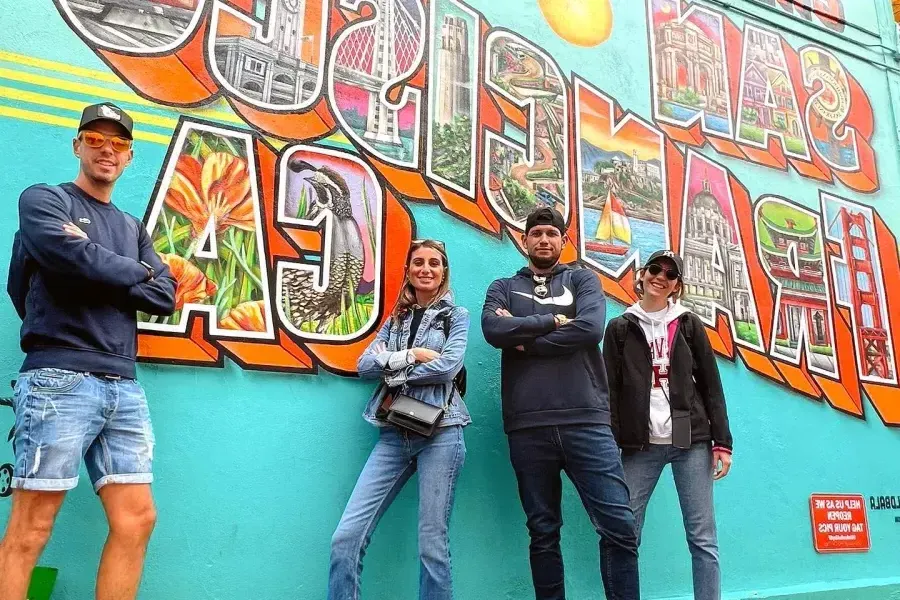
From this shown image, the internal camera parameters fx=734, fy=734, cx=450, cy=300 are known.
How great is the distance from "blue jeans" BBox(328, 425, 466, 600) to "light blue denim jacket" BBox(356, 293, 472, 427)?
137 millimetres

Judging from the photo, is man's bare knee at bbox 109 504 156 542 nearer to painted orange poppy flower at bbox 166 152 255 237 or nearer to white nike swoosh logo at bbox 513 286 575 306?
painted orange poppy flower at bbox 166 152 255 237

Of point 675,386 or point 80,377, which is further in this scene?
point 675,386

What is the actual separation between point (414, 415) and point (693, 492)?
155 cm

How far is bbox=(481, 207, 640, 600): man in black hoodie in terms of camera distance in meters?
3.52

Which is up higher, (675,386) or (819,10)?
(819,10)

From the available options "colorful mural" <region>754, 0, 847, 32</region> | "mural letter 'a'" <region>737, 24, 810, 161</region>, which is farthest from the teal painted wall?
"colorful mural" <region>754, 0, 847, 32</region>

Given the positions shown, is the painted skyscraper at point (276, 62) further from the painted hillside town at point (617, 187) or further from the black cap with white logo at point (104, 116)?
the painted hillside town at point (617, 187)

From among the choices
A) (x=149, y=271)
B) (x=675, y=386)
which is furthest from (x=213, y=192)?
(x=675, y=386)

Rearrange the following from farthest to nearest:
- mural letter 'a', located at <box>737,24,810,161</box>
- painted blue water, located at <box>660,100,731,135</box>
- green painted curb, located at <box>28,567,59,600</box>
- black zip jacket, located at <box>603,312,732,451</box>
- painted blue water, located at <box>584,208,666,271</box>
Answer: mural letter 'a', located at <box>737,24,810,161</box>
painted blue water, located at <box>660,100,731,135</box>
painted blue water, located at <box>584,208,666,271</box>
black zip jacket, located at <box>603,312,732,451</box>
green painted curb, located at <box>28,567,59,600</box>

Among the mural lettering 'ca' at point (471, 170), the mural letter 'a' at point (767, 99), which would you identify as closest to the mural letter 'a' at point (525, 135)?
the mural lettering 'ca' at point (471, 170)

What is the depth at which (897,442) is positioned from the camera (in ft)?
19.2

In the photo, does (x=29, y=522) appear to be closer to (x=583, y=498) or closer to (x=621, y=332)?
(x=583, y=498)

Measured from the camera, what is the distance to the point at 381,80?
15.2 ft

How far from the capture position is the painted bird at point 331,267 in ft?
13.3
